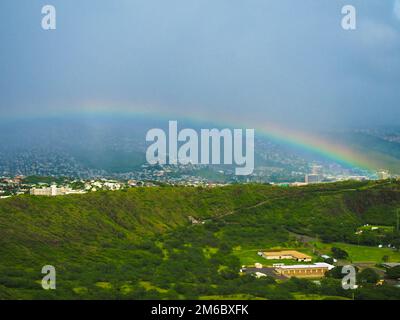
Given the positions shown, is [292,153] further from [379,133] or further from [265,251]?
[265,251]

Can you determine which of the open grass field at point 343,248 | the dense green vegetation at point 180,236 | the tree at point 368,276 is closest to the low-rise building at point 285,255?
the open grass field at point 343,248

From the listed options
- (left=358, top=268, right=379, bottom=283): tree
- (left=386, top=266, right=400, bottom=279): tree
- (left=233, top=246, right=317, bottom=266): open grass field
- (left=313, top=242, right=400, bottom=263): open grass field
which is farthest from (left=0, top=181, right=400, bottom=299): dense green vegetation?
(left=386, top=266, right=400, bottom=279): tree

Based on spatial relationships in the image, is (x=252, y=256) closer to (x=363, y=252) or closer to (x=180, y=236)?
(x=180, y=236)

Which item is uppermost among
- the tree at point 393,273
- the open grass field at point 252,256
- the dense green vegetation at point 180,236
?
the dense green vegetation at point 180,236

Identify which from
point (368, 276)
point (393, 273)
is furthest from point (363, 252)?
point (368, 276)

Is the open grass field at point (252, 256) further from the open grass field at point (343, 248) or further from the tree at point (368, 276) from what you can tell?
the tree at point (368, 276)

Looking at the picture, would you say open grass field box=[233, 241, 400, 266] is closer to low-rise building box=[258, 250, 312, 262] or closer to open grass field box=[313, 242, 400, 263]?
open grass field box=[313, 242, 400, 263]
